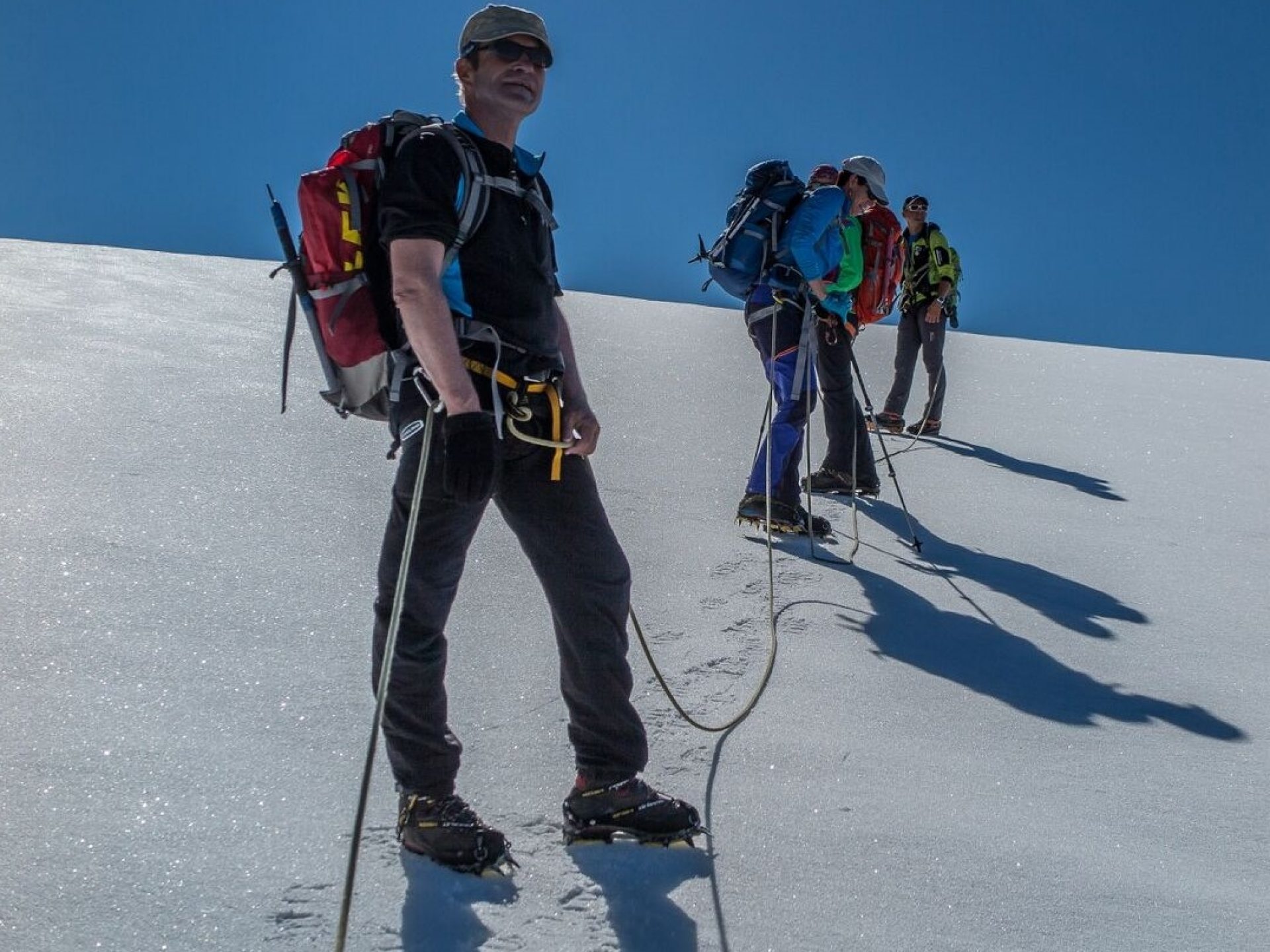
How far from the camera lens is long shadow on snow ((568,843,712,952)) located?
2.36 m

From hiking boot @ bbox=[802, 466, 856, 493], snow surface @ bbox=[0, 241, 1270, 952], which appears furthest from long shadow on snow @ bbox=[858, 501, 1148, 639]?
hiking boot @ bbox=[802, 466, 856, 493]

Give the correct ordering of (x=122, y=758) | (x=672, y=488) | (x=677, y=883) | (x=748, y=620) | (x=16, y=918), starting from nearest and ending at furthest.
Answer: (x=16, y=918)
(x=677, y=883)
(x=122, y=758)
(x=748, y=620)
(x=672, y=488)

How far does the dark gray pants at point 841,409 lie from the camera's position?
632 cm

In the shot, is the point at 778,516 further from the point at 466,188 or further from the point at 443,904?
the point at 443,904

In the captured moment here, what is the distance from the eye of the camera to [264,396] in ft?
24.0

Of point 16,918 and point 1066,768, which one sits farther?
point 1066,768

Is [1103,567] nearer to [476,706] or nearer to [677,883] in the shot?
[476,706]

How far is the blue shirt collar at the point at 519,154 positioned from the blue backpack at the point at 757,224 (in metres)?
2.85

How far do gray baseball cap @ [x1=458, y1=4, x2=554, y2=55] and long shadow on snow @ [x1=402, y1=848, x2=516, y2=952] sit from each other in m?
1.72

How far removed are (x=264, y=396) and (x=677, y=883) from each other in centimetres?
542

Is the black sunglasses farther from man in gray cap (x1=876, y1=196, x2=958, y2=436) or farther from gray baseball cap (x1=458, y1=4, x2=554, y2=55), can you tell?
man in gray cap (x1=876, y1=196, x2=958, y2=436)

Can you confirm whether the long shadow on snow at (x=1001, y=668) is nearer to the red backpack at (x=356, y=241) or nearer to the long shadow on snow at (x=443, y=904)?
the long shadow on snow at (x=443, y=904)

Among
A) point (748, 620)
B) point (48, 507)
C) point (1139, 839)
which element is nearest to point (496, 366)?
point (1139, 839)

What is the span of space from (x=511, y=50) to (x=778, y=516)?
→ 3404 millimetres
